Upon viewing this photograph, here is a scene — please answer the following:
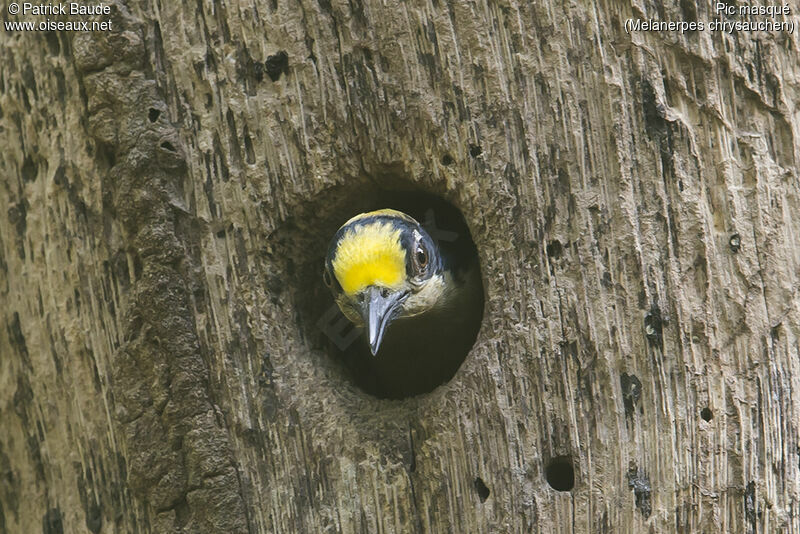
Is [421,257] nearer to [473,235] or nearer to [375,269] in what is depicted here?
[375,269]

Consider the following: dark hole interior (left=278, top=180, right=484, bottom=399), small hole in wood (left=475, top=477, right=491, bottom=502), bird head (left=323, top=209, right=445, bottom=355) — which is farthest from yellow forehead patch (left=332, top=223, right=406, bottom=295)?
small hole in wood (left=475, top=477, right=491, bottom=502)

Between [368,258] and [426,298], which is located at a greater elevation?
[368,258]

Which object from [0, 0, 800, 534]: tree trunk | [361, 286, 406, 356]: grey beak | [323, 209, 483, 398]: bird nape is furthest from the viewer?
[323, 209, 483, 398]: bird nape

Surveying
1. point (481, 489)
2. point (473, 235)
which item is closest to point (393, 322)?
point (473, 235)

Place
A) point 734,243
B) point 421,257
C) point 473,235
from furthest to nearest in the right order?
point 421,257 < point 473,235 < point 734,243

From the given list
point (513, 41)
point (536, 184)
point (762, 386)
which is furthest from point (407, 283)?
point (762, 386)

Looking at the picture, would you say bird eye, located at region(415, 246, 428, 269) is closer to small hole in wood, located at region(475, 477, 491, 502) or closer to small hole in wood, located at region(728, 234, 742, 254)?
small hole in wood, located at region(475, 477, 491, 502)

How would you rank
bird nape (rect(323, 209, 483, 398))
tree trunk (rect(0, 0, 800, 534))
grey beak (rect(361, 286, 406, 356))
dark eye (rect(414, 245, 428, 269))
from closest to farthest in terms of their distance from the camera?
tree trunk (rect(0, 0, 800, 534)) → grey beak (rect(361, 286, 406, 356)) → bird nape (rect(323, 209, 483, 398)) → dark eye (rect(414, 245, 428, 269))
